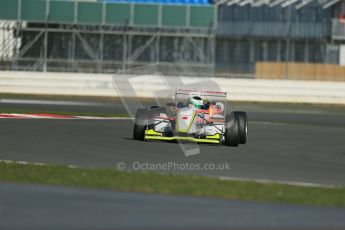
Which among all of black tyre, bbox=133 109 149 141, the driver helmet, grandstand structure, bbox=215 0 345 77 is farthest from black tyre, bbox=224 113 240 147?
grandstand structure, bbox=215 0 345 77

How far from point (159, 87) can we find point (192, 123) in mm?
17547

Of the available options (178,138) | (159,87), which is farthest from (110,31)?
(178,138)

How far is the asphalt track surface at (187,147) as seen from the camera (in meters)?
11.8

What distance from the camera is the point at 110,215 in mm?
7891

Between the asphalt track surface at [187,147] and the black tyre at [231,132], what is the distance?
20 cm

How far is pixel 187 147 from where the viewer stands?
1465 cm

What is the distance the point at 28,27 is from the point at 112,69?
212 inches

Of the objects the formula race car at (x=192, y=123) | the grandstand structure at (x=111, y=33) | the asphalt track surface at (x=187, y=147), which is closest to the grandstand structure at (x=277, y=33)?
the grandstand structure at (x=111, y=33)

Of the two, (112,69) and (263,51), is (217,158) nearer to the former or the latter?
(112,69)

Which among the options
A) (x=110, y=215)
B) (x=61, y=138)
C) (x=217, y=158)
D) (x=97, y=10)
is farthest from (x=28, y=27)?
(x=110, y=215)

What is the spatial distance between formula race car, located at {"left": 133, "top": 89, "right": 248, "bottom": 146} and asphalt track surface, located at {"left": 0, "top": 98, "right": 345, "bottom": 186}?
0.22m

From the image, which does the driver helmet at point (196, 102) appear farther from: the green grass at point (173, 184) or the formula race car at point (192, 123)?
the green grass at point (173, 184)

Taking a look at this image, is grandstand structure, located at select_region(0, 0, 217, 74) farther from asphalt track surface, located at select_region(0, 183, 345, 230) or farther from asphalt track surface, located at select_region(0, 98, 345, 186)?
asphalt track surface, located at select_region(0, 183, 345, 230)

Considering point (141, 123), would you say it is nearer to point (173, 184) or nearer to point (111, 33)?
point (173, 184)
